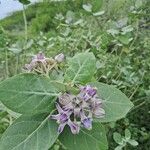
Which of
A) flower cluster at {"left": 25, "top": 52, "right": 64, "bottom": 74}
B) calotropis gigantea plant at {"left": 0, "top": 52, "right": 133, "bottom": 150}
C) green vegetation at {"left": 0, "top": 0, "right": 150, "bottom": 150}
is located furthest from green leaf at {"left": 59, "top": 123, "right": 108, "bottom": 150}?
green vegetation at {"left": 0, "top": 0, "right": 150, "bottom": 150}

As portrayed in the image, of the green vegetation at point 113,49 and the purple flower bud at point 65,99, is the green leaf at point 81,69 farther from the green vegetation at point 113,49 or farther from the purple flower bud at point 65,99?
the green vegetation at point 113,49

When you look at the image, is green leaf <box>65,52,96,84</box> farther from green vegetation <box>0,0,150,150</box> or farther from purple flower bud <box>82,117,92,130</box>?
green vegetation <box>0,0,150,150</box>

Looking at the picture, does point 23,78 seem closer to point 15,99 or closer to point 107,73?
point 15,99

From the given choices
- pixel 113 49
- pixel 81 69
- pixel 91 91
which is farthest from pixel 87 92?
pixel 113 49

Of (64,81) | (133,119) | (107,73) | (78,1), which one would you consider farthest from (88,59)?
(78,1)

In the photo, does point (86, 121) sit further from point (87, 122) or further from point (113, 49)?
point (113, 49)

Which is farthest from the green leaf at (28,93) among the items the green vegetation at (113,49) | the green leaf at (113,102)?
the green vegetation at (113,49)

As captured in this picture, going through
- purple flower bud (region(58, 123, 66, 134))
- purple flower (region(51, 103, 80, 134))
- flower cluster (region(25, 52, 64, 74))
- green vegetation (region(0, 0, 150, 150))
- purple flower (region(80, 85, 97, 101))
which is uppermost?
purple flower (region(80, 85, 97, 101))
